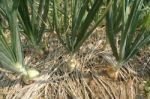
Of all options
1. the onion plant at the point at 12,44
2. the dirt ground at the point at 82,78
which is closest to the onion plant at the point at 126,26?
the dirt ground at the point at 82,78

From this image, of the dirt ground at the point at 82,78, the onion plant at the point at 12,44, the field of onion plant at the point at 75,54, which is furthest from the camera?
the dirt ground at the point at 82,78

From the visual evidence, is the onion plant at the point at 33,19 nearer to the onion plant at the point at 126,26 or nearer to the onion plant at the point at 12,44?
the onion plant at the point at 12,44

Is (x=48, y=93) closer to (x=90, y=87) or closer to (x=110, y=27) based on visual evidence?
(x=90, y=87)

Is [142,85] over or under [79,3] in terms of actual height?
under

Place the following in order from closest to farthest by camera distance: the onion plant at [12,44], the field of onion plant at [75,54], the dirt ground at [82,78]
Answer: the onion plant at [12,44]
the field of onion plant at [75,54]
the dirt ground at [82,78]

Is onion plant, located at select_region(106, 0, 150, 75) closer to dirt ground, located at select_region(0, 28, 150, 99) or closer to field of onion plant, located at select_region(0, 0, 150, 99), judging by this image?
field of onion plant, located at select_region(0, 0, 150, 99)

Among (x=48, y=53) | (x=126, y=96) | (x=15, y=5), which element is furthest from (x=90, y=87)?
(x=15, y=5)

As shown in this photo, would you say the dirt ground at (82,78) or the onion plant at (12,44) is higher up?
the onion plant at (12,44)
